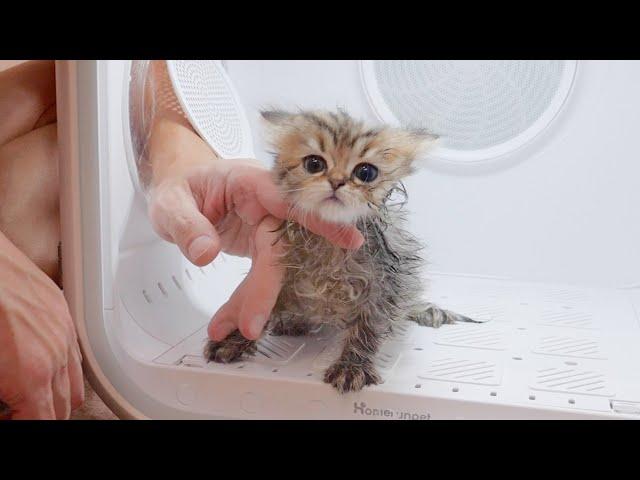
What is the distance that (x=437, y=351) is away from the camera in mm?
1279

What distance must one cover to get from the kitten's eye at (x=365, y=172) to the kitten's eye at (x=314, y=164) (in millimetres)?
50

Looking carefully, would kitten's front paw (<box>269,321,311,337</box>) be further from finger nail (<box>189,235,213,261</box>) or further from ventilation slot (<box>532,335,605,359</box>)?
ventilation slot (<box>532,335,605,359</box>)

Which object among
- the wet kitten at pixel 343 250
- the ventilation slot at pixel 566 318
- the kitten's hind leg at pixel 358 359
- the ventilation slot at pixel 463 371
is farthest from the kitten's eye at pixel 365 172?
the ventilation slot at pixel 566 318

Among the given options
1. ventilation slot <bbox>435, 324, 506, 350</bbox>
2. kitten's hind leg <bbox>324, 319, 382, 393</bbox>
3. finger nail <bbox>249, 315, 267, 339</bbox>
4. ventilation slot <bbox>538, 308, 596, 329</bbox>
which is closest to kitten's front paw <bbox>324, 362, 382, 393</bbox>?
kitten's hind leg <bbox>324, 319, 382, 393</bbox>

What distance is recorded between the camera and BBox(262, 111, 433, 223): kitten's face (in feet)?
3.29

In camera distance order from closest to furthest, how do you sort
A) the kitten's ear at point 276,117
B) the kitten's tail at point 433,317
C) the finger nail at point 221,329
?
the kitten's ear at point 276,117
the finger nail at point 221,329
the kitten's tail at point 433,317

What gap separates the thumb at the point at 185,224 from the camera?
1.11m

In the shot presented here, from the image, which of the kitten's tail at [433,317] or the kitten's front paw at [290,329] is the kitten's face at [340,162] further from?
the kitten's tail at [433,317]

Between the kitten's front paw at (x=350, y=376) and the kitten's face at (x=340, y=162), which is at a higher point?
the kitten's face at (x=340, y=162)

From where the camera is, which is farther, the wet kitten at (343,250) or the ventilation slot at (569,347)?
the ventilation slot at (569,347)

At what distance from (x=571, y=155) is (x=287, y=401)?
2.97ft

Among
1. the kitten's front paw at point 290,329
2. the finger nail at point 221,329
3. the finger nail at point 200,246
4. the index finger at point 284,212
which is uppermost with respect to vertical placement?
the index finger at point 284,212
